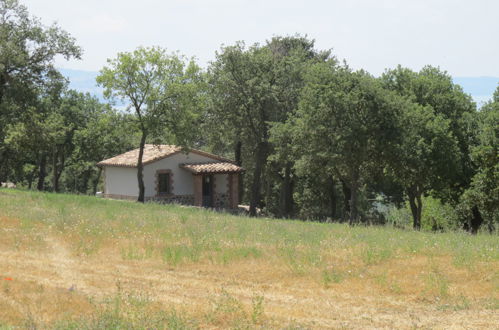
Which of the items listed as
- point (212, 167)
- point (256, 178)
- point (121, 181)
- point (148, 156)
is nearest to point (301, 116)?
point (256, 178)

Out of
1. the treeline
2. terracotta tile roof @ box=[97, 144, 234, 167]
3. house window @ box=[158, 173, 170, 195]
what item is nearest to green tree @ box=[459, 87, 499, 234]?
the treeline

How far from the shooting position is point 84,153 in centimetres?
5797

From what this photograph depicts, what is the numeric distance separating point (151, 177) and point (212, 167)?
522 centimetres

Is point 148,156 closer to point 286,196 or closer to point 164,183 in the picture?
point 164,183

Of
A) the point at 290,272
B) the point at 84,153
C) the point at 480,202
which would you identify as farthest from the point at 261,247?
the point at 84,153

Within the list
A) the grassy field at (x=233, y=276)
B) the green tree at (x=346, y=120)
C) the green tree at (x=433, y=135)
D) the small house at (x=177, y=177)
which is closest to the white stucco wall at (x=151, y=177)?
the small house at (x=177, y=177)

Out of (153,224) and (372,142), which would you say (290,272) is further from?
(372,142)

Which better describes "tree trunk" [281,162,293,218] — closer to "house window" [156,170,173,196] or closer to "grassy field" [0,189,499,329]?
"house window" [156,170,173,196]

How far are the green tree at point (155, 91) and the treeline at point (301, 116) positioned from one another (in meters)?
0.08

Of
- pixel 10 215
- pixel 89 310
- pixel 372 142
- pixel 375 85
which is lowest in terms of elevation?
pixel 89 310

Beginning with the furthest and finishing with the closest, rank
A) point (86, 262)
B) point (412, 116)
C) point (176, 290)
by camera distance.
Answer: point (412, 116) < point (86, 262) < point (176, 290)

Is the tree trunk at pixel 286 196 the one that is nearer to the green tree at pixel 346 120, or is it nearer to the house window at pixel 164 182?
the house window at pixel 164 182

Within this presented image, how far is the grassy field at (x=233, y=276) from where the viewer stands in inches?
392

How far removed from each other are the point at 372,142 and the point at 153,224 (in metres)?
15.4
